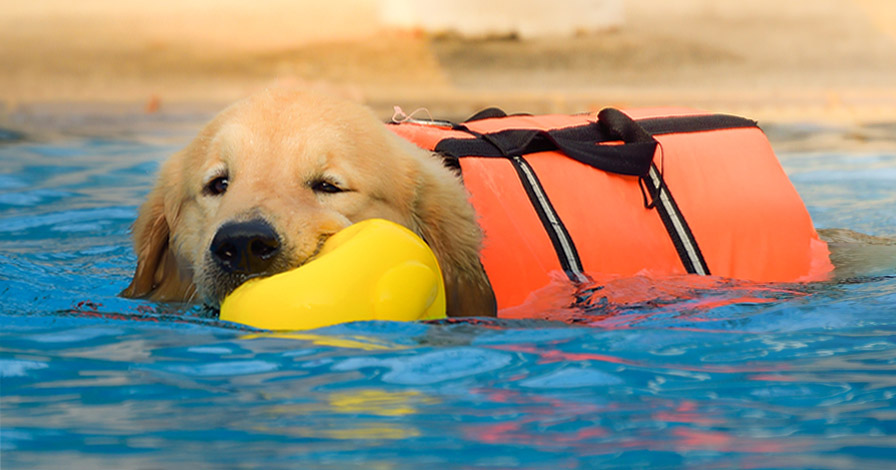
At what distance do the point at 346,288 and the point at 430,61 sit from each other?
11.7 metres

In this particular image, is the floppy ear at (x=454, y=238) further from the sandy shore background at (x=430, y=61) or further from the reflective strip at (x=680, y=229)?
the sandy shore background at (x=430, y=61)

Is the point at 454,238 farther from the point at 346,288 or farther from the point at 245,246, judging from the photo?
the point at 245,246

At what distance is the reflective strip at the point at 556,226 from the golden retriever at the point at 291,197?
1.02 feet

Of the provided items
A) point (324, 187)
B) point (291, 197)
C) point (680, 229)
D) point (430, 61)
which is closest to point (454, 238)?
point (324, 187)

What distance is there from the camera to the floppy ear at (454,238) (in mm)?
3559

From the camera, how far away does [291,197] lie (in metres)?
3.32

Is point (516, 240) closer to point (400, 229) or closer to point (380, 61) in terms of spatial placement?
point (400, 229)

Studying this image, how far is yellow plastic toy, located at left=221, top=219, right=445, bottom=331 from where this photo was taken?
3027 mm

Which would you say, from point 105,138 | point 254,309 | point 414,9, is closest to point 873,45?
point 414,9

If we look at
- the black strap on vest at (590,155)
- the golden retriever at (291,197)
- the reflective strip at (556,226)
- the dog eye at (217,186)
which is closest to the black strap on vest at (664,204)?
the black strap on vest at (590,155)

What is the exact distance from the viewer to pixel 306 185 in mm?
3430

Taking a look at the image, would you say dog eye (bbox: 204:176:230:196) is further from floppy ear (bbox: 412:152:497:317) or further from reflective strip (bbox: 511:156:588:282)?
reflective strip (bbox: 511:156:588:282)

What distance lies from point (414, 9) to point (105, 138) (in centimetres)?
581

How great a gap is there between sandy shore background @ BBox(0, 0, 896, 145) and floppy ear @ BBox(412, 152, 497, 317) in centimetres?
787
